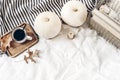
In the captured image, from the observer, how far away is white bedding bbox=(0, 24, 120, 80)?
27.0 inches

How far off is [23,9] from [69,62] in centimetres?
29

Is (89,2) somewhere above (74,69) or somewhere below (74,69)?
above

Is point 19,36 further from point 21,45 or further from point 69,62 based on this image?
point 69,62

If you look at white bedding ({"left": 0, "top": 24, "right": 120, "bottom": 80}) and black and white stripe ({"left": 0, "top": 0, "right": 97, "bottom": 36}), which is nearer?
→ white bedding ({"left": 0, "top": 24, "right": 120, "bottom": 80})

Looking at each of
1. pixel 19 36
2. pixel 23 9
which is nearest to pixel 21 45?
pixel 19 36

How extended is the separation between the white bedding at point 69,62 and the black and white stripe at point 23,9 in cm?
12

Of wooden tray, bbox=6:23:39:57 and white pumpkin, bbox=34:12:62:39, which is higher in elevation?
white pumpkin, bbox=34:12:62:39

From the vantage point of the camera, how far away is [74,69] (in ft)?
2.29

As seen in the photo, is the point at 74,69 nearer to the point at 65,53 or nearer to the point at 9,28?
the point at 65,53

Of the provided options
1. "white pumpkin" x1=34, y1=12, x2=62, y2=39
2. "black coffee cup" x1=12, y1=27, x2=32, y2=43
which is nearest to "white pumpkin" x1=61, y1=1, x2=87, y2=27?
"white pumpkin" x1=34, y1=12, x2=62, y2=39

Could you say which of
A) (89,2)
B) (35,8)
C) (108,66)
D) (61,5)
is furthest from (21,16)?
(108,66)

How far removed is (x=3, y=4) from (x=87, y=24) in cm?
34

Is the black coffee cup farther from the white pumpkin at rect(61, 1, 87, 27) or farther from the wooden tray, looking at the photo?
the white pumpkin at rect(61, 1, 87, 27)

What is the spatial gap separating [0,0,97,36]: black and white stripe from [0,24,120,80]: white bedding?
0.40ft
